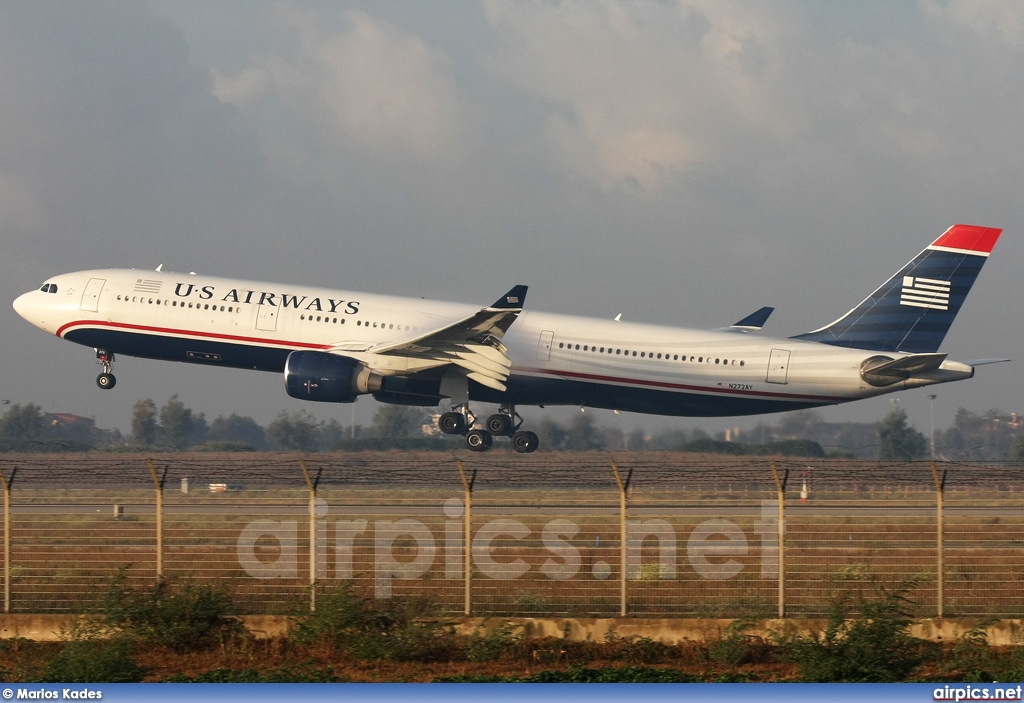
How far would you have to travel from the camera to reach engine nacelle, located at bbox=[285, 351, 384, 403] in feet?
122

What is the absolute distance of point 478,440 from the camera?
129ft

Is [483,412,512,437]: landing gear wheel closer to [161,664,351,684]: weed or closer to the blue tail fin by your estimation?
the blue tail fin

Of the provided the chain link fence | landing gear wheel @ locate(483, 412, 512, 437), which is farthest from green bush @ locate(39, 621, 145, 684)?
landing gear wheel @ locate(483, 412, 512, 437)

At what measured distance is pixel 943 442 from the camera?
6181 cm

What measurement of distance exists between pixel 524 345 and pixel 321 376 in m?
6.55

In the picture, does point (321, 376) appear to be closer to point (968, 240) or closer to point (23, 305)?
point (23, 305)

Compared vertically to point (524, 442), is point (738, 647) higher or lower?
lower

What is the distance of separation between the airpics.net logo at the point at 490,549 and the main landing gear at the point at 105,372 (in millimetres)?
21176

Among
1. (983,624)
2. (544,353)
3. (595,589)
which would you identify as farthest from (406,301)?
(983,624)

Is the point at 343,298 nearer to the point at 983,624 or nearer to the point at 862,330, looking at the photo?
the point at 862,330

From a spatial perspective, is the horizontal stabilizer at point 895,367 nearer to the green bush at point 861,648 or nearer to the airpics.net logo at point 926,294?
the airpics.net logo at point 926,294

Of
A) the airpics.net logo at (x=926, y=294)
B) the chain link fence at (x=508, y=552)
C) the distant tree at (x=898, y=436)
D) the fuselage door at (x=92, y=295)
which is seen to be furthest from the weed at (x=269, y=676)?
the distant tree at (x=898, y=436)

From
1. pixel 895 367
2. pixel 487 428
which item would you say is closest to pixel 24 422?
pixel 487 428

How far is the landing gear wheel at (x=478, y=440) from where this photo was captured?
39406 millimetres
